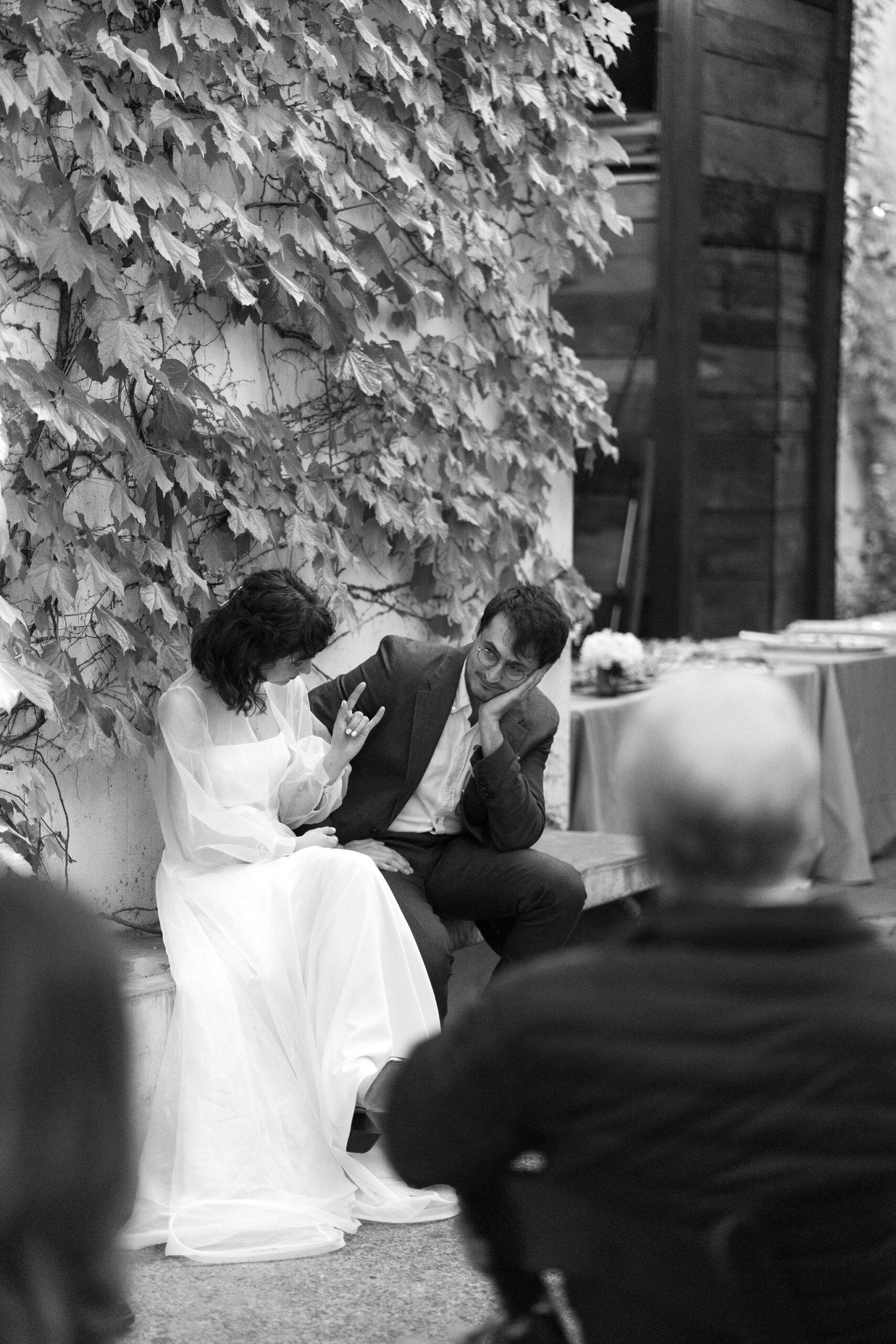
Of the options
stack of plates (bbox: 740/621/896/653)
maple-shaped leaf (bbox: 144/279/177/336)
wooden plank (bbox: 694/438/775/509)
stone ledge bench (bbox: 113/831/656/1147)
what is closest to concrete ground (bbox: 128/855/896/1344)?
stone ledge bench (bbox: 113/831/656/1147)

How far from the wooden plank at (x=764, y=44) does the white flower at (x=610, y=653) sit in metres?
3.23

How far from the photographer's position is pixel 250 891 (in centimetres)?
358

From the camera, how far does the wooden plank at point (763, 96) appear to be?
7766 mm

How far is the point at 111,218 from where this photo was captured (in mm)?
3525

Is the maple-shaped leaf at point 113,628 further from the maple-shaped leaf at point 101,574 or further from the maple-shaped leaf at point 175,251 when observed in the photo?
the maple-shaped leaf at point 175,251

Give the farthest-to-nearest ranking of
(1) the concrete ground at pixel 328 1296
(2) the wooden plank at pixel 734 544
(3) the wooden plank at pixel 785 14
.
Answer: (2) the wooden plank at pixel 734 544, (3) the wooden plank at pixel 785 14, (1) the concrete ground at pixel 328 1296

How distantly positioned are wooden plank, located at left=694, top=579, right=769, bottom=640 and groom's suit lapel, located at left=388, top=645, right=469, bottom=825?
3.96 m

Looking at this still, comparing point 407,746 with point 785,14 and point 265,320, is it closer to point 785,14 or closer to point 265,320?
point 265,320

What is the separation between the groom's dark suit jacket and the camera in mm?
4121

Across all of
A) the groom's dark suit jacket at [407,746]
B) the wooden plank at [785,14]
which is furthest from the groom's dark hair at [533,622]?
the wooden plank at [785,14]

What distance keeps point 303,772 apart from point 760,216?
514cm

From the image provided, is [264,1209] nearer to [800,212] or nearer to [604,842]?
[604,842]

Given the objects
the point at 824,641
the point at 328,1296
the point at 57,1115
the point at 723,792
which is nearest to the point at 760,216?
the point at 824,641

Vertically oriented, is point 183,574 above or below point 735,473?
below
